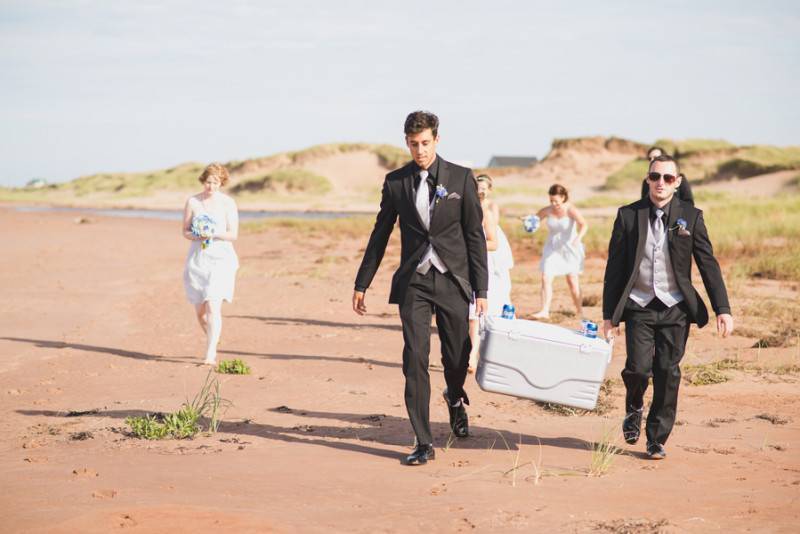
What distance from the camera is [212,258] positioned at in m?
10.6

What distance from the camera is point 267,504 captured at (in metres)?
5.62

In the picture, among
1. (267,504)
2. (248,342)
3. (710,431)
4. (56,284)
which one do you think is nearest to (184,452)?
(267,504)

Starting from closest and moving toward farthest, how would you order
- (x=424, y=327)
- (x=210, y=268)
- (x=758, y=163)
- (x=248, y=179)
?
(x=424, y=327), (x=210, y=268), (x=758, y=163), (x=248, y=179)

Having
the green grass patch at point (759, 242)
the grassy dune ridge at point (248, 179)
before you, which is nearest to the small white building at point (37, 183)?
the grassy dune ridge at point (248, 179)

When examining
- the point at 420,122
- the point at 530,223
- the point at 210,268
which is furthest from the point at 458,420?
the point at 530,223

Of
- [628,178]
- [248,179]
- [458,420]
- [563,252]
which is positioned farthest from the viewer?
[248,179]

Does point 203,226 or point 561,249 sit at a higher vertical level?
point 203,226

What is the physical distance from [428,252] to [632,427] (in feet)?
6.04

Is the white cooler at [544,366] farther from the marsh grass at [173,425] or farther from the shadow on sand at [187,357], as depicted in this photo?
the shadow on sand at [187,357]

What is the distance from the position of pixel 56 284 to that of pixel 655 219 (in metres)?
14.7

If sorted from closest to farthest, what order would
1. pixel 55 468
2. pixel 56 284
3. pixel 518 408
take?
pixel 55 468 → pixel 518 408 → pixel 56 284

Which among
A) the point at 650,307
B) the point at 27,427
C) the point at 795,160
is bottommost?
the point at 27,427

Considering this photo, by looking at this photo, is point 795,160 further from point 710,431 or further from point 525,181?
point 710,431

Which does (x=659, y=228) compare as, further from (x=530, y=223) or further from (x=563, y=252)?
(x=563, y=252)
